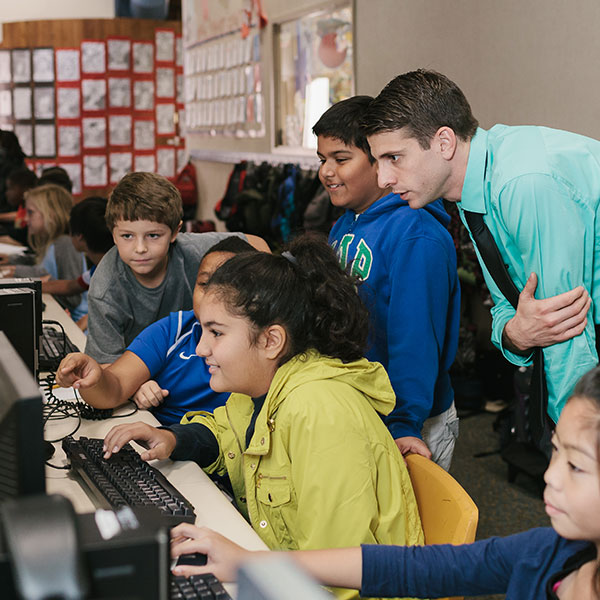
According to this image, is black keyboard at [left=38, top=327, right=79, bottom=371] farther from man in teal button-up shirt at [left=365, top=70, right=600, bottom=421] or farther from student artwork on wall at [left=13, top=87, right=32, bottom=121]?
student artwork on wall at [left=13, top=87, right=32, bottom=121]

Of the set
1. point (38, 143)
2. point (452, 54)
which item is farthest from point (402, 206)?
point (38, 143)

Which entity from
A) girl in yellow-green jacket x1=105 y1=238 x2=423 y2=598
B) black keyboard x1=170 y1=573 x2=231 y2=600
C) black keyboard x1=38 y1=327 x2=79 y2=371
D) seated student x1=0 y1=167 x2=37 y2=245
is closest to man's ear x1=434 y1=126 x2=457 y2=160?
girl in yellow-green jacket x1=105 y1=238 x2=423 y2=598

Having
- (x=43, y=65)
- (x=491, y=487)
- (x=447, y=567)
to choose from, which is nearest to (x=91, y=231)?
(x=491, y=487)

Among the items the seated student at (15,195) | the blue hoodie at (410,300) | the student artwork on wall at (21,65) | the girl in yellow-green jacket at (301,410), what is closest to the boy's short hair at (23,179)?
the seated student at (15,195)

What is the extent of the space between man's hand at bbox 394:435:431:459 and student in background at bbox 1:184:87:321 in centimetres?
237

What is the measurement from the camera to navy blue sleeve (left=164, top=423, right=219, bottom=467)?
162 centimetres

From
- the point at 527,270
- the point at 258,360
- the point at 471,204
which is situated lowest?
the point at 258,360

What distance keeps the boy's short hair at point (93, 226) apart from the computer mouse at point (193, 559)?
2247 millimetres

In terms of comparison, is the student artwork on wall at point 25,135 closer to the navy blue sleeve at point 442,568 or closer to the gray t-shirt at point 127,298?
the gray t-shirt at point 127,298

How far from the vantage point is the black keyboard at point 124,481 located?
1.35 m

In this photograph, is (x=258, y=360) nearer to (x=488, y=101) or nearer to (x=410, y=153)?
(x=410, y=153)

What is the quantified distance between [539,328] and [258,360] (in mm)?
521

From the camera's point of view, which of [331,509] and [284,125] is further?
[284,125]

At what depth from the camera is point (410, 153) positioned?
1.63m
